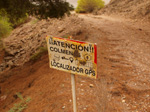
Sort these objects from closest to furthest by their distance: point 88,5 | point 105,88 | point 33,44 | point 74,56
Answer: point 74,56 < point 105,88 < point 33,44 < point 88,5

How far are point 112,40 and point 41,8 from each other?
3190 mm

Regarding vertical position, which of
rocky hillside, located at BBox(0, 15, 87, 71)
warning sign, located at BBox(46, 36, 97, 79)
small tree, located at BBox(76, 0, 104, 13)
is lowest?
rocky hillside, located at BBox(0, 15, 87, 71)

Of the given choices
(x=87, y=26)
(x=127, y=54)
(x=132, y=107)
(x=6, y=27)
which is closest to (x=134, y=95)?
(x=132, y=107)

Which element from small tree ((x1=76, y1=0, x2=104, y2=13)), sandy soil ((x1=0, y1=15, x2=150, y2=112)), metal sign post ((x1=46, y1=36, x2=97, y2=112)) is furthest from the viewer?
small tree ((x1=76, y1=0, x2=104, y2=13))

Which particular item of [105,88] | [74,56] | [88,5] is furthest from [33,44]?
[88,5]

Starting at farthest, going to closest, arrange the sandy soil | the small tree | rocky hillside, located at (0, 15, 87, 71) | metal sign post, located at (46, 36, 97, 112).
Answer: the small tree
rocky hillside, located at (0, 15, 87, 71)
the sandy soil
metal sign post, located at (46, 36, 97, 112)

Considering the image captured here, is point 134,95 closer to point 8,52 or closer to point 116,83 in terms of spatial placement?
point 116,83

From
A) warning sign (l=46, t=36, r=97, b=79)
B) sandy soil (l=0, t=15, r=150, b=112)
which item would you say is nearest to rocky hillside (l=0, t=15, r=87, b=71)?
sandy soil (l=0, t=15, r=150, b=112)

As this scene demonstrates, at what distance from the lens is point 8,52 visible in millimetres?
11508

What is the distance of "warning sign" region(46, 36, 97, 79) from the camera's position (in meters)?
2.24

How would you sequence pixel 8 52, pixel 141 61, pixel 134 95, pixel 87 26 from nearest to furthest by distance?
→ pixel 134 95
pixel 141 61
pixel 87 26
pixel 8 52

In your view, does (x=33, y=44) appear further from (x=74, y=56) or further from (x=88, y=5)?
(x=88, y=5)

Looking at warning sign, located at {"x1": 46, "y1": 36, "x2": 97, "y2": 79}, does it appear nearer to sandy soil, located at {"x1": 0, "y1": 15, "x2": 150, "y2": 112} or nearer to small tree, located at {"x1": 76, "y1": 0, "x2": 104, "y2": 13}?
sandy soil, located at {"x1": 0, "y1": 15, "x2": 150, "y2": 112}

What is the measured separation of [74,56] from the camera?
2.35 m
